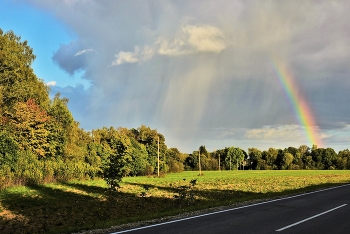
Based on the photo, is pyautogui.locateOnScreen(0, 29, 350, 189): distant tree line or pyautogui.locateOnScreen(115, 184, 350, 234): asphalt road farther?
pyautogui.locateOnScreen(0, 29, 350, 189): distant tree line

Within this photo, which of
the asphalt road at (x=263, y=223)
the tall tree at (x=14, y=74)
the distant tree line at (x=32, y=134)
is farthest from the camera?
the tall tree at (x=14, y=74)

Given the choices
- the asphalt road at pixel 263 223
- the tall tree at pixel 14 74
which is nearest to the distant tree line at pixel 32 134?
the tall tree at pixel 14 74

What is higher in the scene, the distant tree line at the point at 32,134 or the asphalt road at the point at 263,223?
the distant tree line at the point at 32,134

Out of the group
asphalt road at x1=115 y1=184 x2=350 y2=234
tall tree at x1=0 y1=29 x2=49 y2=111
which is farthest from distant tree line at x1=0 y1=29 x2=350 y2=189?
asphalt road at x1=115 y1=184 x2=350 y2=234

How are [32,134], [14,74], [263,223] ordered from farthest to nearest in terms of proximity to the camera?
[32,134], [14,74], [263,223]

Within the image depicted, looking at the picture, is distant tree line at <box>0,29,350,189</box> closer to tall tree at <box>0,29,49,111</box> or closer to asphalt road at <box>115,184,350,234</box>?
tall tree at <box>0,29,49,111</box>

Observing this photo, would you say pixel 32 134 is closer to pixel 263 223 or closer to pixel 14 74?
pixel 14 74

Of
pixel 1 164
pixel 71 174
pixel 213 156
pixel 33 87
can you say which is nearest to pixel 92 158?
pixel 71 174

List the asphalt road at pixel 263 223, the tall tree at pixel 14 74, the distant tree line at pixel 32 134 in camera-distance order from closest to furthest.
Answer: the asphalt road at pixel 263 223 → the distant tree line at pixel 32 134 → the tall tree at pixel 14 74

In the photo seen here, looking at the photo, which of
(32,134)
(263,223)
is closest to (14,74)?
(32,134)

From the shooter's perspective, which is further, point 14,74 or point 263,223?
point 14,74

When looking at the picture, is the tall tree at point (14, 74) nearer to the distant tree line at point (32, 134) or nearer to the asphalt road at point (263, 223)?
the distant tree line at point (32, 134)

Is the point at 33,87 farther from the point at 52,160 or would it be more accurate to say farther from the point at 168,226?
the point at 168,226

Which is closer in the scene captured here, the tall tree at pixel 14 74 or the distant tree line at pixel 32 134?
the distant tree line at pixel 32 134
